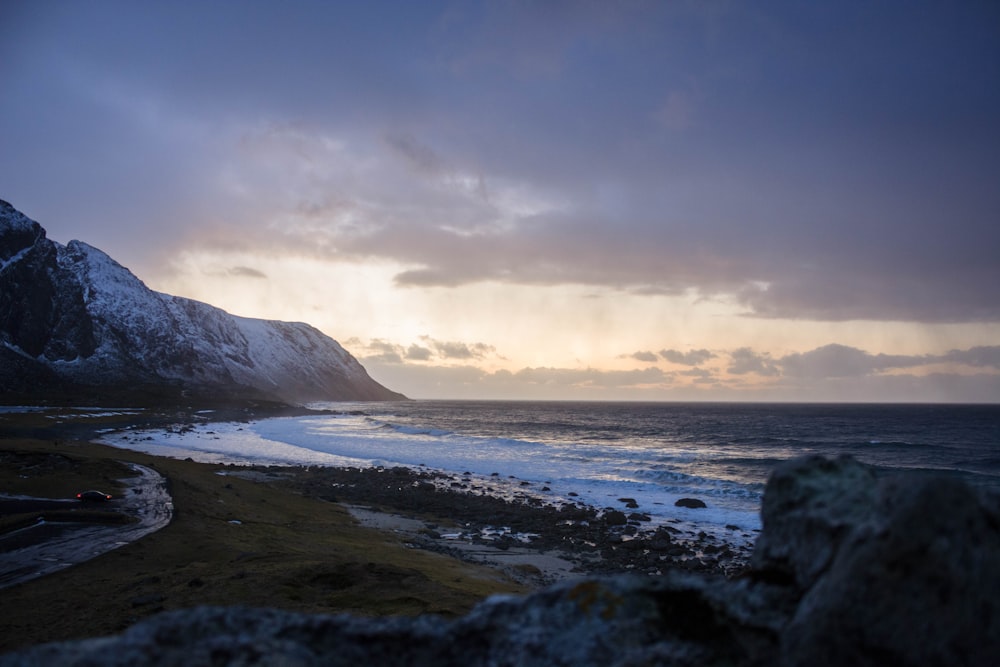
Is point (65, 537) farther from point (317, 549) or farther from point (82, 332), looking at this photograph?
point (82, 332)

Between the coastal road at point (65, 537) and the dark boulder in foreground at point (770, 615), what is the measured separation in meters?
12.7

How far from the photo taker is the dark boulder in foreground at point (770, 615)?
2494 mm

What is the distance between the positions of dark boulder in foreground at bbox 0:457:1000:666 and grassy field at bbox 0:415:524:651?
22.5ft

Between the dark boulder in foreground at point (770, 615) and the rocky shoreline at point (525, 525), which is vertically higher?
the dark boulder in foreground at point (770, 615)

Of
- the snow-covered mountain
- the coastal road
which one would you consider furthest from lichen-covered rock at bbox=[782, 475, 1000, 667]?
the snow-covered mountain

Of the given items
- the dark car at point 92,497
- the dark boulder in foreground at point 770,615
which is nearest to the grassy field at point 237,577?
the dark car at point 92,497

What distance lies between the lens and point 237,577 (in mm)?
10852

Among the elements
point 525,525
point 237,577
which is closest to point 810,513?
point 237,577

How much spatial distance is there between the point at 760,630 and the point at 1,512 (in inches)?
882

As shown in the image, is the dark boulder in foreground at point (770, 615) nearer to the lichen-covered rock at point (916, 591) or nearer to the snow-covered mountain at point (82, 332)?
the lichen-covered rock at point (916, 591)

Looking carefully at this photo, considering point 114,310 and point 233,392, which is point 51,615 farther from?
point 114,310

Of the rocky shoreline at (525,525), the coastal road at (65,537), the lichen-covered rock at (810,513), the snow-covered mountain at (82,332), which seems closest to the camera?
the lichen-covered rock at (810,513)

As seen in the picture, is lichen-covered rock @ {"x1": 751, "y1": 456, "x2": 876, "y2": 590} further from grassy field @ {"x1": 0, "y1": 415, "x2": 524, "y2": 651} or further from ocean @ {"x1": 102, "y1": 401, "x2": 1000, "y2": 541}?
ocean @ {"x1": 102, "y1": 401, "x2": 1000, "y2": 541}

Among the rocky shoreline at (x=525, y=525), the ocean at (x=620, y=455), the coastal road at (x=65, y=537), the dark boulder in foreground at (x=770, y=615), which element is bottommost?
the ocean at (x=620, y=455)
